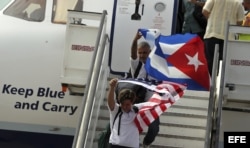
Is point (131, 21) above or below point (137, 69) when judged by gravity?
above

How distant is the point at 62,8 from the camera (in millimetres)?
9875

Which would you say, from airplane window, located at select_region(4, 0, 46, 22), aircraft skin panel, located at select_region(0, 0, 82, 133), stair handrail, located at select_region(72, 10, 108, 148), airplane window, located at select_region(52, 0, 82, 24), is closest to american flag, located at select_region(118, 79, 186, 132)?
stair handrail, located at select_region(72, 10, 108, 148)

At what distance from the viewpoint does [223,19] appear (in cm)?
948

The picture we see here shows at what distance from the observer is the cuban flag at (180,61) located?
898cm

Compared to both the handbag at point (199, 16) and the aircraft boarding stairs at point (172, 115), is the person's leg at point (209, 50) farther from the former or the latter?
the handbag at point (199, 16)

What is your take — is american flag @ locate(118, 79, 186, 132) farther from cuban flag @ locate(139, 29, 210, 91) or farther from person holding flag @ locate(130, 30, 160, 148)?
cuban flag @ locate(139, 29, 210, 91)

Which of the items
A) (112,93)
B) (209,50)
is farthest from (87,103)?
(209,50)

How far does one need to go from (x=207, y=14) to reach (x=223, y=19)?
28 centimetres

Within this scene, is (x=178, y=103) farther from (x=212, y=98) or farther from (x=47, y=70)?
(x=47, y=70)

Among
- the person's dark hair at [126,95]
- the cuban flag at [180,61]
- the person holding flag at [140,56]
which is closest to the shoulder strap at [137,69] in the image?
the person holding flag at [140,56]

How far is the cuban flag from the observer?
354 inches

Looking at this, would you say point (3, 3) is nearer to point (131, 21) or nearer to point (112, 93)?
point (131, 21)

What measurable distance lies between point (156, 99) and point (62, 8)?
2883 mm

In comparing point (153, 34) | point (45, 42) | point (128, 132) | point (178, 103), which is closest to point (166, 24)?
point (153, 34)
